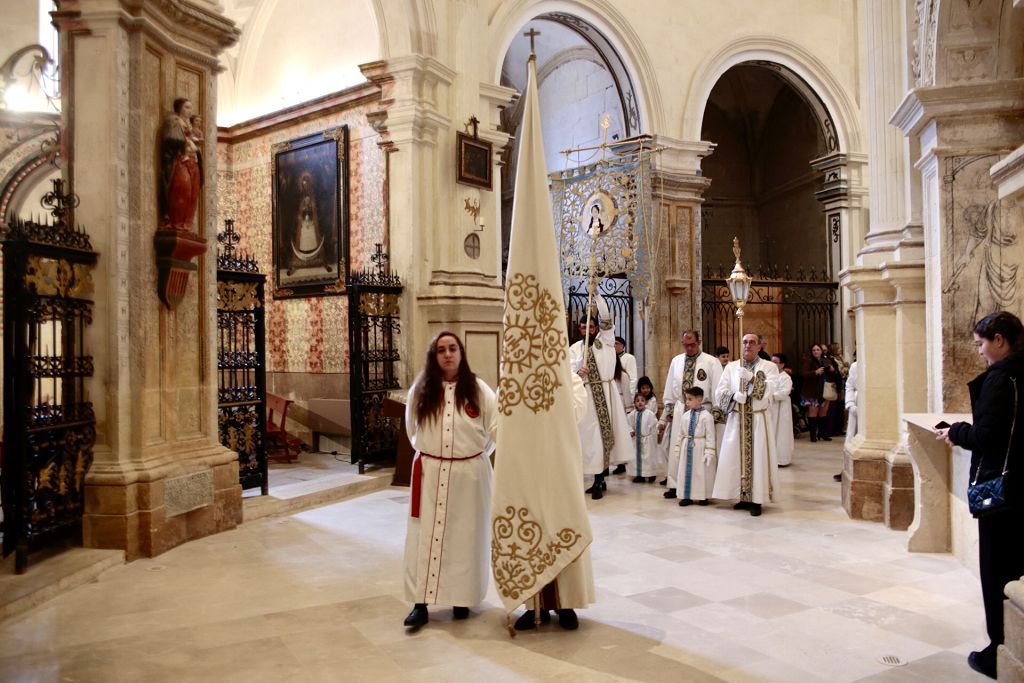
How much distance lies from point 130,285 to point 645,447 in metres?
5.12

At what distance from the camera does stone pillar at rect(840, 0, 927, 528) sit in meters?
6.08

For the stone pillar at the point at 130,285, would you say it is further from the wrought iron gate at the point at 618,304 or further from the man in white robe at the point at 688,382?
the wrought iron gate at the point at 618,304

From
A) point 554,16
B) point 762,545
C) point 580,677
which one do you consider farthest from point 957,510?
point 554,16

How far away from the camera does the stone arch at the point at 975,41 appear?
5.13 m

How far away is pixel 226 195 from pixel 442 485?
28.3ft

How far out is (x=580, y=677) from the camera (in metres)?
3.35

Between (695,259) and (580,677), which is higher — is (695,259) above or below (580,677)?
above

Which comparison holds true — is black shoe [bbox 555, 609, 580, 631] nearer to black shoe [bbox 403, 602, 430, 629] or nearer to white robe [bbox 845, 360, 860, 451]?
black shoe [bbox 403, 602, 430, 629]

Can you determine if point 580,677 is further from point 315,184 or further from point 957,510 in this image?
point 315,184

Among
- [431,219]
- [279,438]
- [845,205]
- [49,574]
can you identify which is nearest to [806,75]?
[845,205]

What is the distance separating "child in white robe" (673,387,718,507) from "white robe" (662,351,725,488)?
5.4 inches

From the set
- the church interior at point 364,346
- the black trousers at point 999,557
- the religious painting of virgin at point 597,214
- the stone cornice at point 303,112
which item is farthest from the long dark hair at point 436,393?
the religious painting of virgin at point 597,214

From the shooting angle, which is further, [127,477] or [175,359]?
[175,359]

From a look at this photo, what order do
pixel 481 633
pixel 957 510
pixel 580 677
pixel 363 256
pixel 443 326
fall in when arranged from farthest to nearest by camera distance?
pixel 363 256 < pixel 443 326 < pixel 957 510 < pixel 481 633 < pixel 580 677
